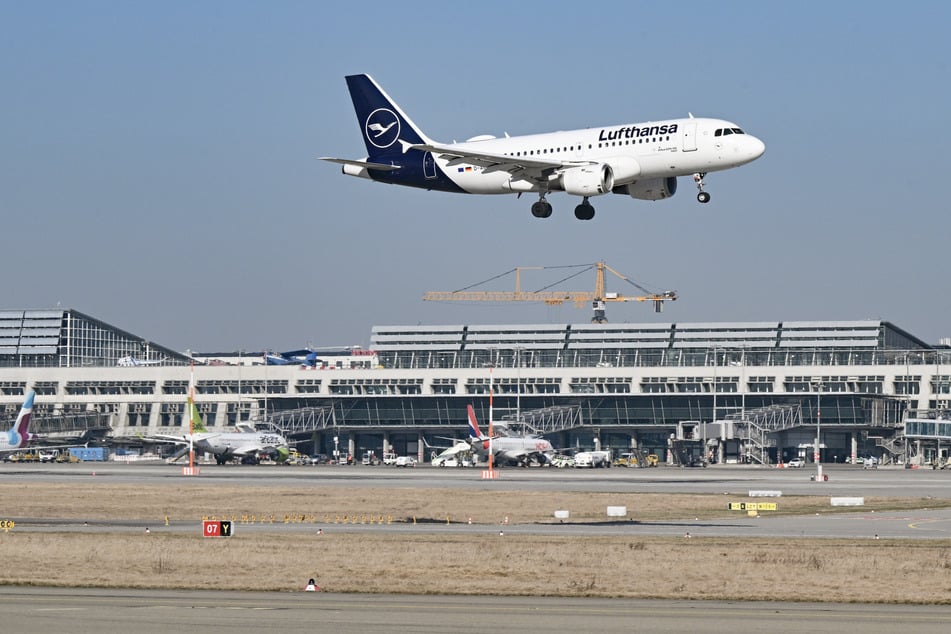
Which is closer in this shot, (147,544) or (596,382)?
(147,544)

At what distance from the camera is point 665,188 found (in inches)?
2657

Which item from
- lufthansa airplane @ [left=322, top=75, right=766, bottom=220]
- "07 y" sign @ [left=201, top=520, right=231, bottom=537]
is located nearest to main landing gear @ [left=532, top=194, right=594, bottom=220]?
lufthansa airplane @ [left=322, top=75, right=766, bottom=220]

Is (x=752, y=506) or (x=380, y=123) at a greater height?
(x=380, y=123)

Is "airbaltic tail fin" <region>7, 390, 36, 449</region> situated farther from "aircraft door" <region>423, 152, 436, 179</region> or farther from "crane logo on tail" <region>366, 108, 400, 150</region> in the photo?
"aircraft door" <region>423, 152, 436, 179</region>

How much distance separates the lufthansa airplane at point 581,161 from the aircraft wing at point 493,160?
0.05m

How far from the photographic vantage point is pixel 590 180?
65.6m

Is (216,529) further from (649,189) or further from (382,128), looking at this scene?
(382,128)

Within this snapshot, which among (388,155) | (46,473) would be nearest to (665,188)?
(388,155)

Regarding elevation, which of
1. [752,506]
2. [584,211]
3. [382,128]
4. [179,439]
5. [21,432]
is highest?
[382,128]

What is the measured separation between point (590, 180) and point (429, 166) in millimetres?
9201

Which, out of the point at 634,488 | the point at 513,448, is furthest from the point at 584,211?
the point at 513,448

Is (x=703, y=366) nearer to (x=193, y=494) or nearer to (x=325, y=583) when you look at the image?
(x=193, y=494)

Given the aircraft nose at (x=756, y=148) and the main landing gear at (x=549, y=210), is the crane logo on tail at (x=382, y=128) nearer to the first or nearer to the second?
the main landing gear at (x=549, y=210)

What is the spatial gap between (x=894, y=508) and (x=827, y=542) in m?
22.9
